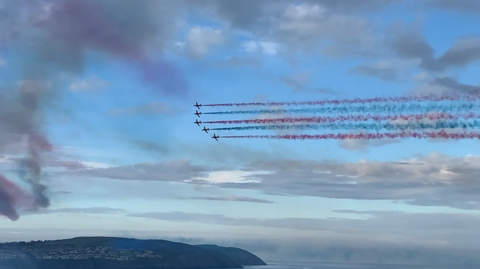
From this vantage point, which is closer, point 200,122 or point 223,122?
point 223,122
